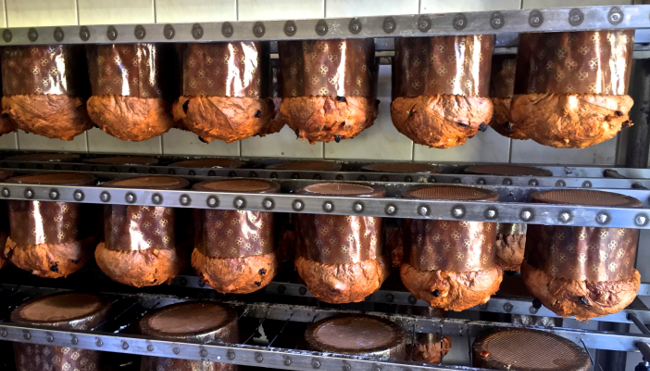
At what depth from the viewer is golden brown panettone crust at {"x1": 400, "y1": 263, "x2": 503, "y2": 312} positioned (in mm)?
1258

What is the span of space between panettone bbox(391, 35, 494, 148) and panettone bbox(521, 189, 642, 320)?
0.96 feet

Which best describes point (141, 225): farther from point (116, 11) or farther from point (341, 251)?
point (116, 11)

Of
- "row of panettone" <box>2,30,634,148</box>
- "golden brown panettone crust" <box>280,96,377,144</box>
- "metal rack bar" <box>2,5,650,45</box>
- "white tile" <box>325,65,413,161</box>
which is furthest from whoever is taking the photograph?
"white tile" <box>325,65,413,161</box>

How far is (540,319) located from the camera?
1.68m

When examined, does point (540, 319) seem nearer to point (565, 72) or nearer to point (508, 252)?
point (508, 252)

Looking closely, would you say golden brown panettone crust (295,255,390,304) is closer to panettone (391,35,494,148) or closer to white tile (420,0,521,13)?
panettone (391,35,494,148)

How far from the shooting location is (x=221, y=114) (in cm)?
132

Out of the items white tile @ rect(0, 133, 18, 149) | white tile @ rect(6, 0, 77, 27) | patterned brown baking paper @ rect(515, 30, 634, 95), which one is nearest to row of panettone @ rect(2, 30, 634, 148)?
patterned brown baking paper @ rect(515, 30, 634, 95)

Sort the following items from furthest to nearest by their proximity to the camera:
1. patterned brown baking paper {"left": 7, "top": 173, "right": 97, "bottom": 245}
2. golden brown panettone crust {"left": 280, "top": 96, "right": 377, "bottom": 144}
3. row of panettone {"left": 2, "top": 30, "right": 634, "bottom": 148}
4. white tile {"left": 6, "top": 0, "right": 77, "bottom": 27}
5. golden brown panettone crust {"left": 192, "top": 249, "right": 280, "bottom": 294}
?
white tile {"left": 6, "top": 0, "right": 77, "bottom": 27} < patterned brown baking paper {"left": 7, "top": 173, "right": 97, "bottom": 245} < golden brown panettone crust {"left": 192, "top": 249, "right": 280, "bottom": 294} < golden brown panettone crust {"left": 280, "top": 96, "right": 377, "bottom": 144} < row of panettone {"left": 2, "top": 30, "right": 634, "bottom": 148}

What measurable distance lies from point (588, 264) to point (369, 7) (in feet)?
4.07

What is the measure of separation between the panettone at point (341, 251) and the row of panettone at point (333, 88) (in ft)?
0.77

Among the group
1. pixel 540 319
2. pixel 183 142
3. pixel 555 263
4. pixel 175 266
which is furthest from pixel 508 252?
pixel 183 142

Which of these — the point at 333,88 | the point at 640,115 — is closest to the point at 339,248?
the point at 333,88

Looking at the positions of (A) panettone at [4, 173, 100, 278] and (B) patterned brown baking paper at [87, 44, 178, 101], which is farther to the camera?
(A) panettone at [4, 173, 100, 278]
